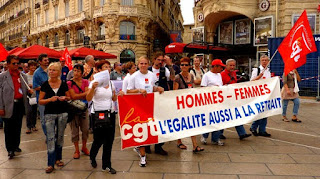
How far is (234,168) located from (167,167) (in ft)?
3.46

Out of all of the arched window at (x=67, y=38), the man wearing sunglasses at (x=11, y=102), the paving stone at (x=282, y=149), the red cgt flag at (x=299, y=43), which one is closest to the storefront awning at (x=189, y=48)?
the red cgt flag at (x=299, y=43)

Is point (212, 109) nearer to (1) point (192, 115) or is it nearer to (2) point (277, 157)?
(1) point (192, 115)

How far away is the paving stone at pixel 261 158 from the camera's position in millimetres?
4742

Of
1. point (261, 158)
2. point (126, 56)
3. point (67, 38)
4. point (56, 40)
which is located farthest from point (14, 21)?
point (261, 158)

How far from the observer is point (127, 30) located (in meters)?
31.5

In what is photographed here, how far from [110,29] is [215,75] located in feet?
86.8

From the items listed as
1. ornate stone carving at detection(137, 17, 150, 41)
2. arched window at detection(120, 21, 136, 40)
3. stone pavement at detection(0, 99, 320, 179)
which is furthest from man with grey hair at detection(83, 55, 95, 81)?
ornate stone carving at detection(137, 17, 150, 41)

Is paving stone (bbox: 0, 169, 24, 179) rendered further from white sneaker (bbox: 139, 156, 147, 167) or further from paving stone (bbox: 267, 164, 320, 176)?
paving stone (bbox: 267, 164, 320, 176)

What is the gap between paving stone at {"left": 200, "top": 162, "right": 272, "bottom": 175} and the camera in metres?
4.25

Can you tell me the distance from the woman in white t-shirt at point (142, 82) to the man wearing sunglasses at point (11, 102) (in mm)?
2161

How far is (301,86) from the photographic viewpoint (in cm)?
1351

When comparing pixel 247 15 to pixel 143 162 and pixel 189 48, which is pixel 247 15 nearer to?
pixel 189 48

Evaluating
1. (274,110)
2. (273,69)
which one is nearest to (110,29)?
(273,69)

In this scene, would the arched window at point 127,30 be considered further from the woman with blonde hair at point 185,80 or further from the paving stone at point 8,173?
the paving stone at point 8,173
